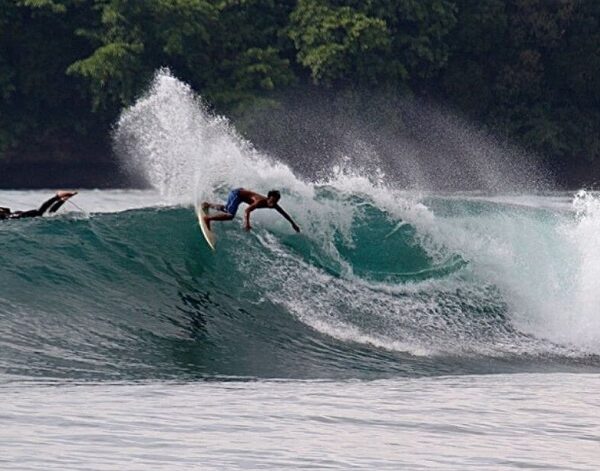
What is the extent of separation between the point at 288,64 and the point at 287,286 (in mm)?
25299

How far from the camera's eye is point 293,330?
1441 cm

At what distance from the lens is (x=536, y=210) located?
68.4 feet

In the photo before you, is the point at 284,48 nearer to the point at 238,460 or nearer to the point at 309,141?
the point at 309,141

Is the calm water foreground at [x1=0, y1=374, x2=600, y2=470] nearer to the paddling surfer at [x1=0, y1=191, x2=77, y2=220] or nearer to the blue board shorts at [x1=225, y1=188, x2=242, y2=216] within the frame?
the blue board shorts at [x1=225, y1=188, x2=242, y2=216]

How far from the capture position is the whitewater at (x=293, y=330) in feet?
30.5

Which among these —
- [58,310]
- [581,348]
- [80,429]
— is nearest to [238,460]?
[80,429]

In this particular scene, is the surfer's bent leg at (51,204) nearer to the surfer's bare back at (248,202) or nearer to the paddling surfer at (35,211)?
the paddling surfer at (35,211)

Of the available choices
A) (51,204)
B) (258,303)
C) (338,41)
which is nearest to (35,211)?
(51,204)

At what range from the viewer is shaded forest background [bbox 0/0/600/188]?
1521 inches

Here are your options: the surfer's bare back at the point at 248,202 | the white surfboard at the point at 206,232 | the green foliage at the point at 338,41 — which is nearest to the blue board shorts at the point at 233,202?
the surfer's bare back at the point at 248,202

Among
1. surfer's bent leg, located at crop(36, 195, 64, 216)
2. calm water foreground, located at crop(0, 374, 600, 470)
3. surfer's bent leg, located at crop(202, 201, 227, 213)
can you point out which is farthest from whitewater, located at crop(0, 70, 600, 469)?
surfer's bent leg, located at crop(36, 195, 64, 216)

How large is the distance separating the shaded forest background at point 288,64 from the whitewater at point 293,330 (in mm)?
17603

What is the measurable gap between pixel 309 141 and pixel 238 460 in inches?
1256

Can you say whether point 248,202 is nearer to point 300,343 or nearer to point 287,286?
point 287,286
